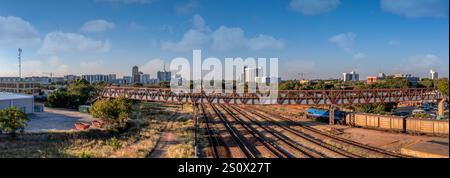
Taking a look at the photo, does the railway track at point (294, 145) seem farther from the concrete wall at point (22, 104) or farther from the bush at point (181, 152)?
the concrete wall at point (22, 104)

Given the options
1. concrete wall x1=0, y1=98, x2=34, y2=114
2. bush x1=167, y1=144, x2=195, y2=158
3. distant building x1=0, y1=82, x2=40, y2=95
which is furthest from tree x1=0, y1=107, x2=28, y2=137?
distant building x1=0, y1=82, x2=40, y2=95

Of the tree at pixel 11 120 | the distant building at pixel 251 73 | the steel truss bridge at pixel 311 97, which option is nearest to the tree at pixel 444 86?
the steel truss bridge at pixel 311 97

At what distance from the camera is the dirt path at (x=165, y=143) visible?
1494 centimetres

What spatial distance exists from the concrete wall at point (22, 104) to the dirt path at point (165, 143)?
824 inches

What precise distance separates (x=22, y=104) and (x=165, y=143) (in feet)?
85.4

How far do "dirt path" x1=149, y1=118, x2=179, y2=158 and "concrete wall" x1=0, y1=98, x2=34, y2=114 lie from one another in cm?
2094

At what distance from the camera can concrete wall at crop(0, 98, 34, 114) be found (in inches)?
1296

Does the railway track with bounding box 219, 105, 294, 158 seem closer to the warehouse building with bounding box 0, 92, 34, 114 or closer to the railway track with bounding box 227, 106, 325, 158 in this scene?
the railway track with bounding box 227, 106, 325, 158

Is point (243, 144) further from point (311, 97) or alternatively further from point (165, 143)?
point (311, 97)

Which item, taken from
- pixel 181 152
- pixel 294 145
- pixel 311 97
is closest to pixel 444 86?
pixel 294 145

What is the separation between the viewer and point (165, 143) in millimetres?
18234
